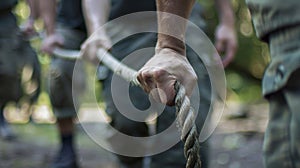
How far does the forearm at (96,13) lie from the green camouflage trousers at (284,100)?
1537 mm

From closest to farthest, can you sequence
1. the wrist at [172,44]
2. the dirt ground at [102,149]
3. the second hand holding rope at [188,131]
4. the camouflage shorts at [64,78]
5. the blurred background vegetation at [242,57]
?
the second hand holding rope at [188,131], the wrist at [172,44], the camouflage shorts at [64,78], the dirt ground at [102,149], the blurred background vegetation at [242,57]

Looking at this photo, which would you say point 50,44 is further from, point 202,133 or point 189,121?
point 189,121

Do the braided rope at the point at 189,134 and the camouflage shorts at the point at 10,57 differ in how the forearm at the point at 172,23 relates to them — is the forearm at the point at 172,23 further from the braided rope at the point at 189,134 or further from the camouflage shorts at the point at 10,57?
the camouflage shorts at the point at 10,57

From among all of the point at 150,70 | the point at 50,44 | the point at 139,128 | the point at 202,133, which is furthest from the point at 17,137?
the point at 150,70

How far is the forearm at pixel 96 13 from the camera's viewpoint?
3.23m

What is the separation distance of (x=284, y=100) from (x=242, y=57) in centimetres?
750

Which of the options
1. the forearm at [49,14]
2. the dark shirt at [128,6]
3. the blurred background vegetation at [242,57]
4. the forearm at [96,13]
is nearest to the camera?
the forearm at [96,13]

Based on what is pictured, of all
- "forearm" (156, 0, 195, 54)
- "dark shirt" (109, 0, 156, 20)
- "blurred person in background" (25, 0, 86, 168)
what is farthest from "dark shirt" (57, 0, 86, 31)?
"forearm" (156, 0, 195, 54)

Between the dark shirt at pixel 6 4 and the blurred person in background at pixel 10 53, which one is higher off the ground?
the dark shirt at pixel 6 4

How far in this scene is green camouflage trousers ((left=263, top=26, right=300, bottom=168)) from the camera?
1675 millimetres

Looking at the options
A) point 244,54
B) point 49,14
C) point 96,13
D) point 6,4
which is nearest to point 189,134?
point 96,13

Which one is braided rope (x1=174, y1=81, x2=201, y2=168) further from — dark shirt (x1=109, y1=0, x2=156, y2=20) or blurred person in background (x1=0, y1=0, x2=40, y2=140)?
blurred person in background (x1=0, y1=0, x2=40, y2=140)

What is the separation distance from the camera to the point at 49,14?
4441 millimetres

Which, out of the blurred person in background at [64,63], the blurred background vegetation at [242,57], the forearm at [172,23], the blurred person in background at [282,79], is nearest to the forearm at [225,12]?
the blurred person in background at [64,63]
